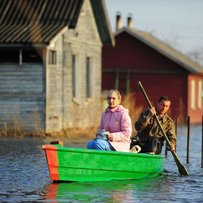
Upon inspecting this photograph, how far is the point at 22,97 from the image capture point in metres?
27.6

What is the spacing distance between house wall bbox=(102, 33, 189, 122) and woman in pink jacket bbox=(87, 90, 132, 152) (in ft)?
91.5

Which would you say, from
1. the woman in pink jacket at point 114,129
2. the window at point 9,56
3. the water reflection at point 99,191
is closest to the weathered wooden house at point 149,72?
the window at point 9,56

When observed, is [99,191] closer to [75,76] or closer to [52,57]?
[52,57]

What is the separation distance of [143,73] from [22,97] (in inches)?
716

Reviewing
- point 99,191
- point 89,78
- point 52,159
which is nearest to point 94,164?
point 52,159

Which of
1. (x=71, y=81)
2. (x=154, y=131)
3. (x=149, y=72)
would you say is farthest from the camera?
(x=149, y=72)

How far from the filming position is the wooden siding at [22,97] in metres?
27.4

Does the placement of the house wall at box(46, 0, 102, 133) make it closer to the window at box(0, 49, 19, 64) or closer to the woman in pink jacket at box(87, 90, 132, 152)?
the window at box(0, 49, 19, 64)

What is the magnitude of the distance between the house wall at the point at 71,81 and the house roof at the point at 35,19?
0.71 metres

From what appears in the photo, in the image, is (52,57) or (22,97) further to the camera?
(52,57)

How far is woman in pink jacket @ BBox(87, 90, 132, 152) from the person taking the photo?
15.2 meters

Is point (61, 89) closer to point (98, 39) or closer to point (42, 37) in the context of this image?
point (42, 37)

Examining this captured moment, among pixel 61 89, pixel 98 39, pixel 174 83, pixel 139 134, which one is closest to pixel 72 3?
pixel 61 89

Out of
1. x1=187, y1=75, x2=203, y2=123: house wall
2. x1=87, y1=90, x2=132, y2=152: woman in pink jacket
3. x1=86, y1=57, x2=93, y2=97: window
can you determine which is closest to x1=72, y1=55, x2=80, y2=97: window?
x1=86, y1=57, x2=93, y2=97: window
